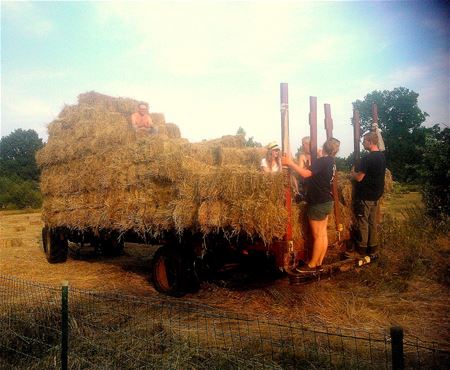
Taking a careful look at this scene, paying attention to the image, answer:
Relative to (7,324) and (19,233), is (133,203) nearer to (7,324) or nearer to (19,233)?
(7,324)

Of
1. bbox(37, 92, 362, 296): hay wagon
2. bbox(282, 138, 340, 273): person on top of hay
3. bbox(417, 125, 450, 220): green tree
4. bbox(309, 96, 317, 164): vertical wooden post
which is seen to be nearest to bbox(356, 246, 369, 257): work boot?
bbox(37, 92, 362, 296): hay wagon

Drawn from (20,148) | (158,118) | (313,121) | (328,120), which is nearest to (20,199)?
(158,118)

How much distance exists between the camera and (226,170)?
5887 mm

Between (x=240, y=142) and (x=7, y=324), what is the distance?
27.3 feet

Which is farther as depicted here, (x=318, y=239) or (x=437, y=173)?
(x=437, y=173)

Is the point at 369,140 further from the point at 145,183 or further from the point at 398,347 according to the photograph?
the point at 398,347

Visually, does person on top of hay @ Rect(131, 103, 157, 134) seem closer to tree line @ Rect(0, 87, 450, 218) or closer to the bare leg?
tree line @ Rect(0, 87, 450, 218)

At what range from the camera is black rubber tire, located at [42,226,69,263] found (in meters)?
11.0

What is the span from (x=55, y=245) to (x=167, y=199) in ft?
18.5

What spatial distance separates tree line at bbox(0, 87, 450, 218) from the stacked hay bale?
2179 millimetres

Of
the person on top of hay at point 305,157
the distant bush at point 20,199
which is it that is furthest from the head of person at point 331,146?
the distant bush at point 20,199

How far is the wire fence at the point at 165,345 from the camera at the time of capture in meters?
4.04

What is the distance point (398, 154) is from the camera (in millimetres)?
46125

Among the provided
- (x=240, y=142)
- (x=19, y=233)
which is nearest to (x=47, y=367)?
(x=240, y=142)
